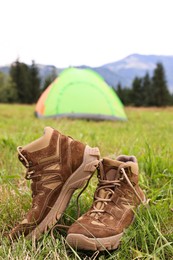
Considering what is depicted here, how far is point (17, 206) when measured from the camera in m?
2.04

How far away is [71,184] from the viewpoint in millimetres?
1807

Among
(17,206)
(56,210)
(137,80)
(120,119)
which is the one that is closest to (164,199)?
(56,210)

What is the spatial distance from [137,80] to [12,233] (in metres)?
54.1

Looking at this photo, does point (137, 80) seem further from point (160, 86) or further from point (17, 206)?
point (17, 206)

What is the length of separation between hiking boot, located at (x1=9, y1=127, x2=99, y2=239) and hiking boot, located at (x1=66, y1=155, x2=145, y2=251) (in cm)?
12

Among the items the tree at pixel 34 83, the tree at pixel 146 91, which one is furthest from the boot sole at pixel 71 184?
the tree at pixel 146 91

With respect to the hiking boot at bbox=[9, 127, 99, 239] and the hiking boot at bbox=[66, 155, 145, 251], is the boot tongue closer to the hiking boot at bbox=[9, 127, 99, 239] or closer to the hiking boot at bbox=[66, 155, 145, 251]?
the hiking boot at bbox=[9, 127, 99, 239]

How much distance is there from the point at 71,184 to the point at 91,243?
314 mm

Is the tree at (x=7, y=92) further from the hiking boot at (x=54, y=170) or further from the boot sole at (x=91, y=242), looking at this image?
the boot sole at (x=91, y=242)

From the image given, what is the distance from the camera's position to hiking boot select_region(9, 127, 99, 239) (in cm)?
179

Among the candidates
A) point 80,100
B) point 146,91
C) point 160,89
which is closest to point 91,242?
point 80,100

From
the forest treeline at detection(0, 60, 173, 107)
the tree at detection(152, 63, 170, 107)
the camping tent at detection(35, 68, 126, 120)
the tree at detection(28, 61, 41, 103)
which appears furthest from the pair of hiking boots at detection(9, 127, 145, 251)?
the tree at detection(152, 63, 170, 107)

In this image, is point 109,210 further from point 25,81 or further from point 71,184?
point 25,81

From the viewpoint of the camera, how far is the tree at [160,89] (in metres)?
50.4
